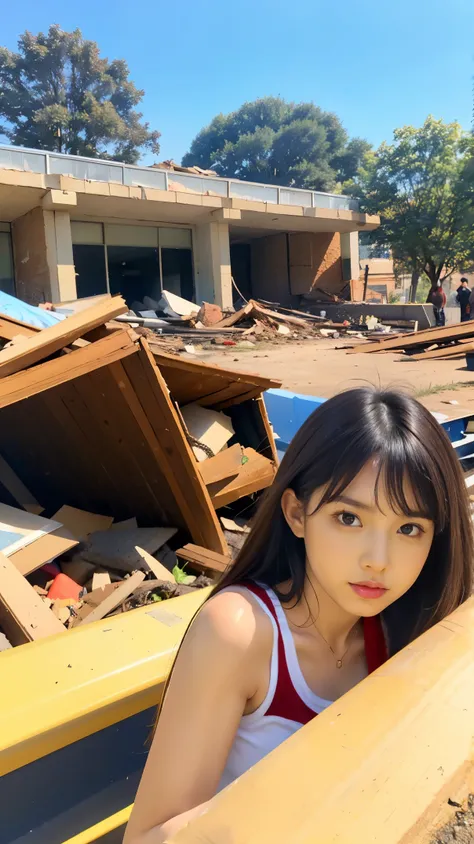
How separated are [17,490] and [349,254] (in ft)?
69.9

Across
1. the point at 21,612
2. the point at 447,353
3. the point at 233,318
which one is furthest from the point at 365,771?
the point at 233,318

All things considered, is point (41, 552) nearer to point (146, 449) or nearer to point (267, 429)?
point (146, 449)

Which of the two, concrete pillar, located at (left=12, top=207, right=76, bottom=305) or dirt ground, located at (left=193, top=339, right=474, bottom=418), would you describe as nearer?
dirt ground, located at (left=193, top=339, right=474, bottom=418)

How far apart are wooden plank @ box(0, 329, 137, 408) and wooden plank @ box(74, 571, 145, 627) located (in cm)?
114

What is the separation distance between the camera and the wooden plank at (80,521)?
13.0 feet

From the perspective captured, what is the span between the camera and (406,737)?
840 millimetres

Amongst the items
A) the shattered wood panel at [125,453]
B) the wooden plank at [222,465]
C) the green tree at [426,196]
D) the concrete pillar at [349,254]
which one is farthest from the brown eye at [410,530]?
the green tree at [426,196]

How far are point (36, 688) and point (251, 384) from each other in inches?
118

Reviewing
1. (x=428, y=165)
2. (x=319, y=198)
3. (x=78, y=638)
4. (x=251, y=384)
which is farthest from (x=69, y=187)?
(x=428, y=165)

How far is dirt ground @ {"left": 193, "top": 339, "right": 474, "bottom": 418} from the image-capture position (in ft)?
29.0

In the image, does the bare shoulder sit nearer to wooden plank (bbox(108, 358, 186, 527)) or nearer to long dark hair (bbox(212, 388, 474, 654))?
long dark hair (bbox(212, 388, 474, 654))

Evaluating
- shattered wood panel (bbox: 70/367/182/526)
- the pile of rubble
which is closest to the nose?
shattered wood panel (bbox: 70/367/182/526)

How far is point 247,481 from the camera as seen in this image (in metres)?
4.26

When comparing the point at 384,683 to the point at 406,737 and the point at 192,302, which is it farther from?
the point at 192,302
